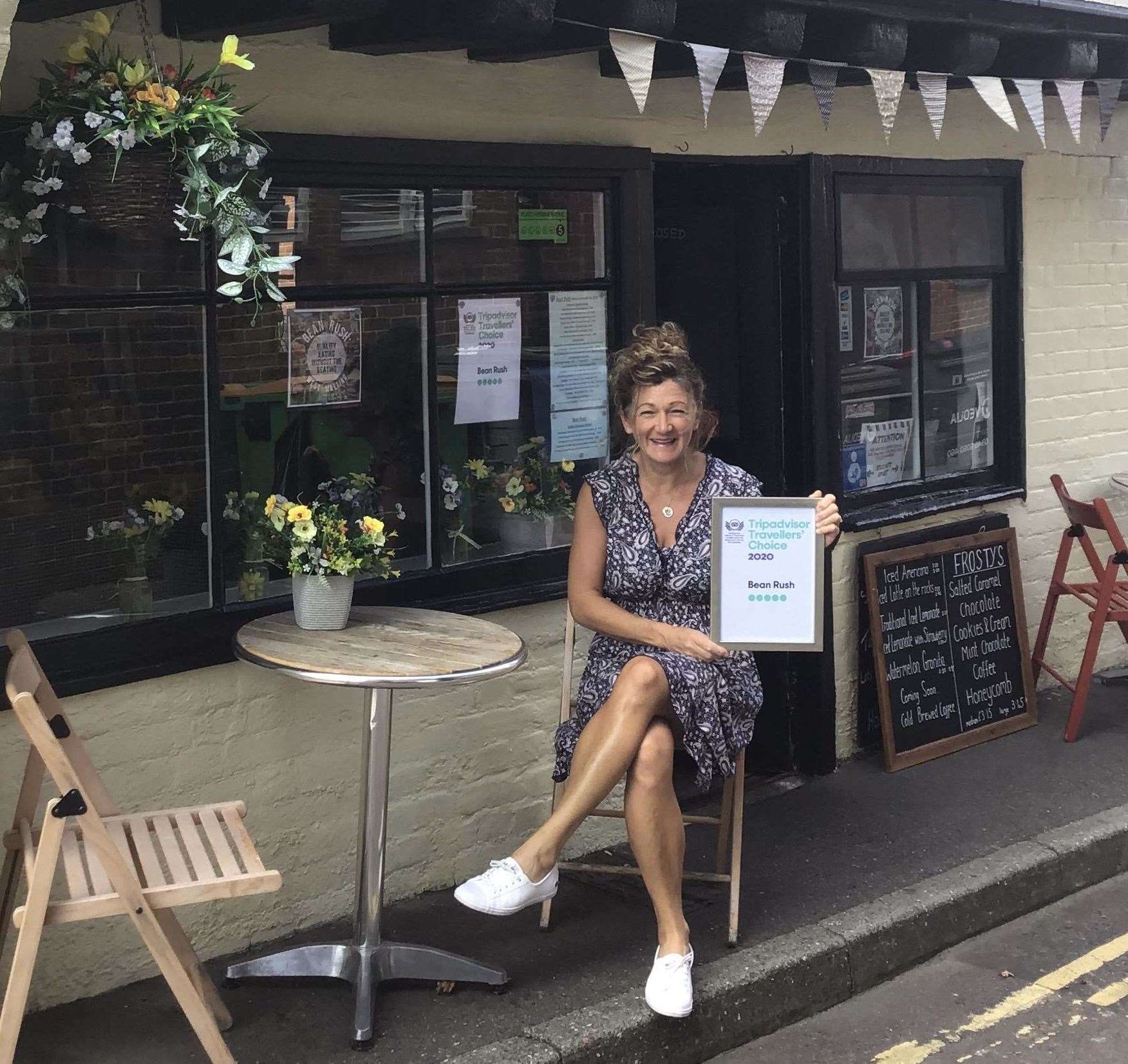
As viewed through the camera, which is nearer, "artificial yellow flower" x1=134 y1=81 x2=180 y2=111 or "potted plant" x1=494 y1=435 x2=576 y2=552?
"artificial yellow flower" x1=134 y1=81 x2=180 y2=111

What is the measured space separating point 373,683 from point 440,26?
1759 mm

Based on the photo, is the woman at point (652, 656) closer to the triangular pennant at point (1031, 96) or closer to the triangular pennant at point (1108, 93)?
the triangular pennant at point (1031, 96)

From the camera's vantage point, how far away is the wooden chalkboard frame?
243 inches

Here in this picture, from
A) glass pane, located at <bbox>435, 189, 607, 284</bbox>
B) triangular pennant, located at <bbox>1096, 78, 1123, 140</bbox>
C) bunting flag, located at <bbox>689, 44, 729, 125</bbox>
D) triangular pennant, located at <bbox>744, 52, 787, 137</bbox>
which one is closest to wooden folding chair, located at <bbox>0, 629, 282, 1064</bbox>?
glass pane, located at <bbox>435, 189, 607, 284</bbox>

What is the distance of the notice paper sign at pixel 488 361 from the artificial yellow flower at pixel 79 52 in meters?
1.56

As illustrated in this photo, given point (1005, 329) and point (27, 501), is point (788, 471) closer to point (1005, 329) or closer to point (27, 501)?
point (1005, 329)

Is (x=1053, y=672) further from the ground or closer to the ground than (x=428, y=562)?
closer to the ground

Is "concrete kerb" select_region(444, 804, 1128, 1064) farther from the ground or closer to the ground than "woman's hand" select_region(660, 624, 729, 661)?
closer to the ground

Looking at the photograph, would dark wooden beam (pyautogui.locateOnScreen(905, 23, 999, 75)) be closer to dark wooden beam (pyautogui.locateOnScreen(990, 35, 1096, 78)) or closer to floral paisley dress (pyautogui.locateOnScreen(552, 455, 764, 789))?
dark wooden beam (pyautogui.locateOnScreen(990, 35, 1096, 78))

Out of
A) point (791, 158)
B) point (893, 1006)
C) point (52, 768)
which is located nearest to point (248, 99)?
point (52, 768)

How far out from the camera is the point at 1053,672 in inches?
267

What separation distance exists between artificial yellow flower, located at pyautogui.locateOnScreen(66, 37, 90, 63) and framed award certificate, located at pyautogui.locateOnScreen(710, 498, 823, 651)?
6.20ft

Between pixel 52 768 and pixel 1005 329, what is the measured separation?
195 inches

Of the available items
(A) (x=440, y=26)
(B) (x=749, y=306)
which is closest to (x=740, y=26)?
(A) (x=440, y=26)
